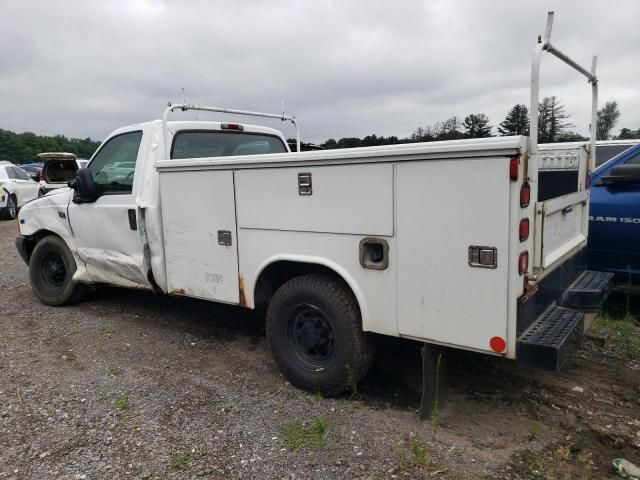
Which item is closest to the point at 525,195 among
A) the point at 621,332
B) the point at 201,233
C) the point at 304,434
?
the point at 304,434

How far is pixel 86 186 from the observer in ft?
16.8

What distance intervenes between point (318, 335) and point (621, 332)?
114 inches

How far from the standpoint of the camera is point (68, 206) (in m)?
5.52

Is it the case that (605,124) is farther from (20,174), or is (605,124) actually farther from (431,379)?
(20,174)

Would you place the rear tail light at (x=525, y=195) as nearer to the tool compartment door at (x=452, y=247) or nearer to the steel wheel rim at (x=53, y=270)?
the tool compartment door at (x=452, y=247)

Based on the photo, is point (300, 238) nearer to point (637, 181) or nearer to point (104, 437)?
point (104, 437)

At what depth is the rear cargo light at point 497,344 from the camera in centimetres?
285

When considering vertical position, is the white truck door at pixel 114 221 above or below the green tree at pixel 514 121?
below

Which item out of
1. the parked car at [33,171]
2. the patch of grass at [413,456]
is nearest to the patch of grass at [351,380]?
the patch of grass at [413,456]

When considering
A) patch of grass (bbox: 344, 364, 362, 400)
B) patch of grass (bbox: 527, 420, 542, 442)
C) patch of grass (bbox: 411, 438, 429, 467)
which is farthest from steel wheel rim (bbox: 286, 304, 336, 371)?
patch of grass (bbox: 527, 420, 542, 442)

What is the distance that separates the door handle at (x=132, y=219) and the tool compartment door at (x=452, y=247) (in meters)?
2.70

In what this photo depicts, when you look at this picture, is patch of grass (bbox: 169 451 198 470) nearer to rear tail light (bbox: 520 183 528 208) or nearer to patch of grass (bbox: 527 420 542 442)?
patch of grass (bbox: 527 420 542 442)

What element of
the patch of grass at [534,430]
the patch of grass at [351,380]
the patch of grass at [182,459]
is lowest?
the patch of grass at [534,430]

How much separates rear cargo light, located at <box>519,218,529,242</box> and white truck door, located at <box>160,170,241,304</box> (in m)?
2.09
